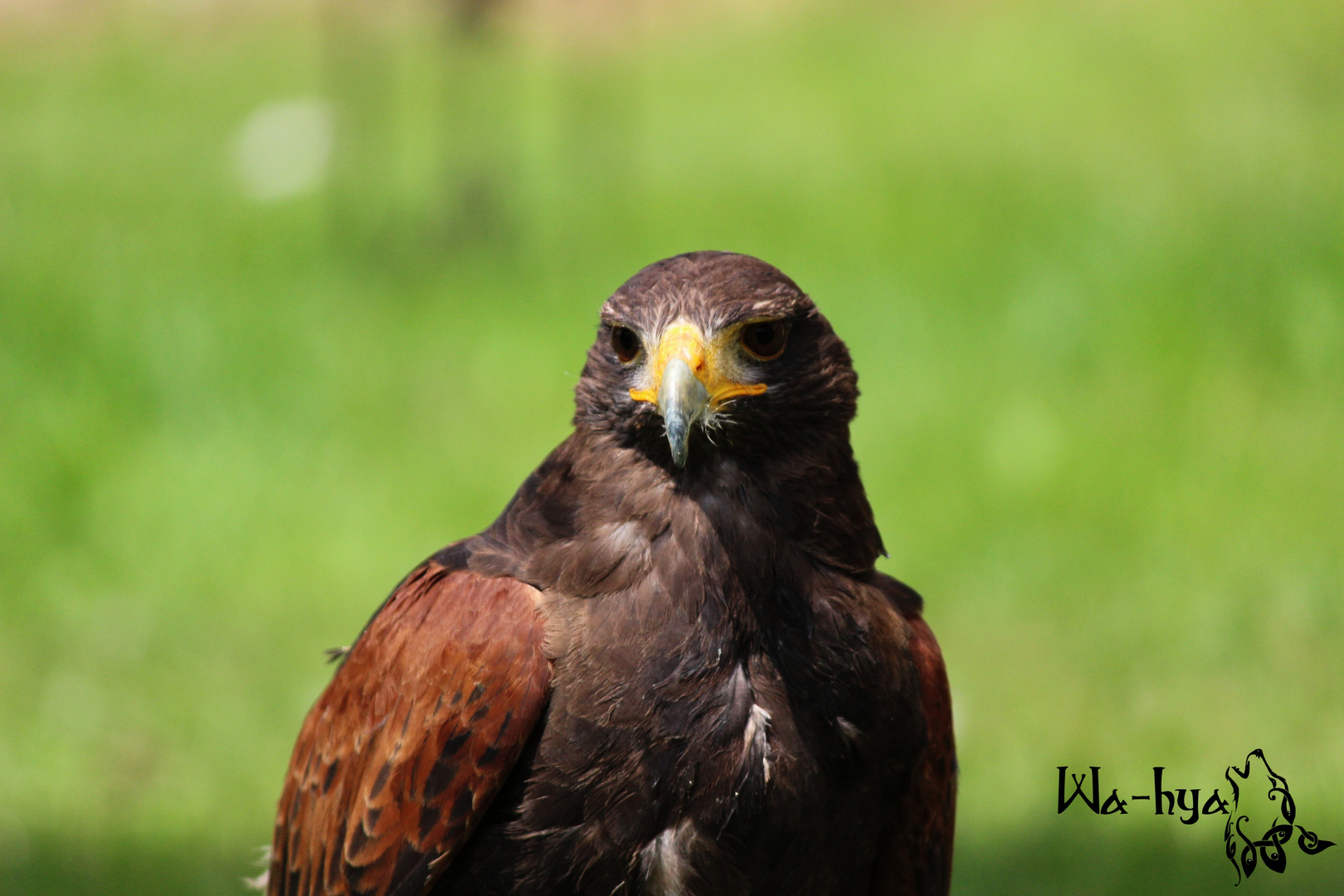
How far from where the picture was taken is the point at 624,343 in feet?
11.2

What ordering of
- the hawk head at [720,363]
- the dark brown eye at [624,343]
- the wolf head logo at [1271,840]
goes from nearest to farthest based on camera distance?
1. the hawk head at [720,363]
2. the dark brown eye at [624,343]
3. the wolf head logo at [1271,840]

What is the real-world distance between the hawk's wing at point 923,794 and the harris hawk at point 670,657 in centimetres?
14

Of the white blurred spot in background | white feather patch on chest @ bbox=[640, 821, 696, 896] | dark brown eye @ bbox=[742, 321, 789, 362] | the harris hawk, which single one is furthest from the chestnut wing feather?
the white blurred spot in background

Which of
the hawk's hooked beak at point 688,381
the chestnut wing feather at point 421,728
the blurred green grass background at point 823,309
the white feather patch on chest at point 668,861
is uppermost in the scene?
the blurred green grass background at point 823,309

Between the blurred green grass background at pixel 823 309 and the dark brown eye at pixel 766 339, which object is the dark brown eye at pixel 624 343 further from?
the blurred green grass background at pixel 823 309

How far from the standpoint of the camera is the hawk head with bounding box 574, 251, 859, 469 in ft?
10.7

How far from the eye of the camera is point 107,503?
8.28m

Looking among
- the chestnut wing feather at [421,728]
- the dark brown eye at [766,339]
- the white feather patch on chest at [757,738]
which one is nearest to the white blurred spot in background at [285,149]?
the chestnut wing feather at [421,728]

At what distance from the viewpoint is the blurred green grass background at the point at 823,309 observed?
636 centimetres

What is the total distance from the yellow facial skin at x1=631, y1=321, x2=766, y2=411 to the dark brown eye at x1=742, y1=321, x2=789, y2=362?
0.13ft

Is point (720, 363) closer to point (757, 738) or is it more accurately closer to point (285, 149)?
point (757, 738)

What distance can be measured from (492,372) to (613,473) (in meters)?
6.17

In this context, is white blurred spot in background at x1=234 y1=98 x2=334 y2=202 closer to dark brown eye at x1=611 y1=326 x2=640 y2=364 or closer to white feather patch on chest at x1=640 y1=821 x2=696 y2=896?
dark brown eye at x1=611 y1=326 x2=640 y2=364

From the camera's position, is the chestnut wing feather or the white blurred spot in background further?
the white blurred spot in background
